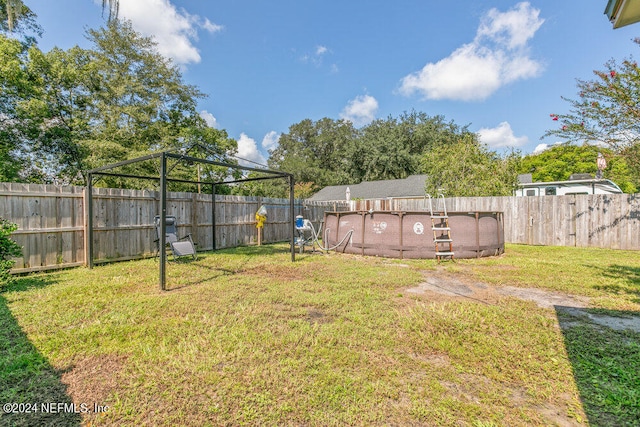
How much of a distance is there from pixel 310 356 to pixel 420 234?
5.81 meters

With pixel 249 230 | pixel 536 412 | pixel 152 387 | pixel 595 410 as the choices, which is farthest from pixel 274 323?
pixel 249 230

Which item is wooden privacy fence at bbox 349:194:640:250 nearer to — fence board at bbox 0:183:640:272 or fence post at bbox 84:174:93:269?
fence board at bbox 0:183:640:272

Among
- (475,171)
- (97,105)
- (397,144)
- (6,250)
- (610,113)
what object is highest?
(397,144)

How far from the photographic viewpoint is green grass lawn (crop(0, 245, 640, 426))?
1.89 meters

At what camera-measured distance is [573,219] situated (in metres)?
9.87

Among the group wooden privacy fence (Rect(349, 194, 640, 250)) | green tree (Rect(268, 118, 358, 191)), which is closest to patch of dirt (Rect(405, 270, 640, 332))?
wooden privacy fence (Rect(349, 194, 640, 250))

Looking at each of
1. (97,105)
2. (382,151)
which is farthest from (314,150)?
A: (97,105)

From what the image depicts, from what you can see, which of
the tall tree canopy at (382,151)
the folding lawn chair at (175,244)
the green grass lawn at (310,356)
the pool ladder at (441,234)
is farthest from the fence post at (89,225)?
the tall tree canopy at (382,151)

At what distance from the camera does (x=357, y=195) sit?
25281mm

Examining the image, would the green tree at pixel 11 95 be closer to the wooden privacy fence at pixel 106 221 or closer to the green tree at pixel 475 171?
the wooden privacy fence at pixel 106 221

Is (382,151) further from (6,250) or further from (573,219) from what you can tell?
(6,250)

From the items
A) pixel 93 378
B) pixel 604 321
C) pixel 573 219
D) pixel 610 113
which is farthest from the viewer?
pixel 573 219

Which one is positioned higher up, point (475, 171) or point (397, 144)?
point (397, 144)

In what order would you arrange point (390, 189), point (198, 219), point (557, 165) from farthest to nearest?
point (557, 165) → point (390, 189) → point (198, 219)
